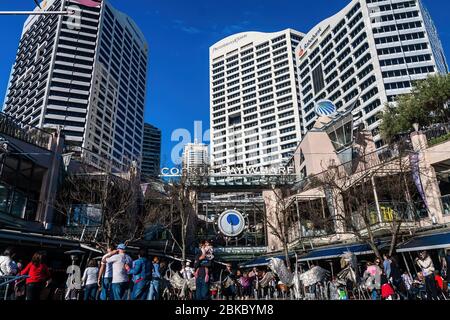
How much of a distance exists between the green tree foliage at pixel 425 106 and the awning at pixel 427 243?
12936mm

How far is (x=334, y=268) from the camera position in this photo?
851 inches

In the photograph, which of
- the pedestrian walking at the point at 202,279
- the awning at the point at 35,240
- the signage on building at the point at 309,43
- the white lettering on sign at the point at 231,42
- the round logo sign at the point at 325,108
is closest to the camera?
the pedestrian walking at the point at 202,279

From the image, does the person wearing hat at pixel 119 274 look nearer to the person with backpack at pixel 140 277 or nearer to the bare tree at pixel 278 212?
the person with backpack at pixel 140 277

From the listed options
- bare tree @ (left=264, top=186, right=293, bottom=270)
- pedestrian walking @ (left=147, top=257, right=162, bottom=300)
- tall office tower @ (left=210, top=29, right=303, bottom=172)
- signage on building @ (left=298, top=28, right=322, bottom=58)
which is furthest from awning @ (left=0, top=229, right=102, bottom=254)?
signage on building @ (left=298, top=28, right=322, bottom=58)

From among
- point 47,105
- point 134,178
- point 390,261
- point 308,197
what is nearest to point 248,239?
point 308,197

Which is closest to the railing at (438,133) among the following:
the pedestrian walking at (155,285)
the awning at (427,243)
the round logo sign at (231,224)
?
the awning at (427,243)

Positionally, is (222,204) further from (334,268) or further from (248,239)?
(334,268)

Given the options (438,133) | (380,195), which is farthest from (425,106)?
(380,195)

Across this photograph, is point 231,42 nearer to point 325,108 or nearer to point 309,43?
point 309,43

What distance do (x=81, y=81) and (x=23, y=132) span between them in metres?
69.2

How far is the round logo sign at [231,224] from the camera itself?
2616 cm

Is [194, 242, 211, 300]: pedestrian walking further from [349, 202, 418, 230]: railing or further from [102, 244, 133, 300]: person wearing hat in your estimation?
[349, 202, 418, 230]: railing

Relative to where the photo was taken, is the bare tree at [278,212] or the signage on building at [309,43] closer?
the bare tree at [278,212]

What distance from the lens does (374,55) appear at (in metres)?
67.6
